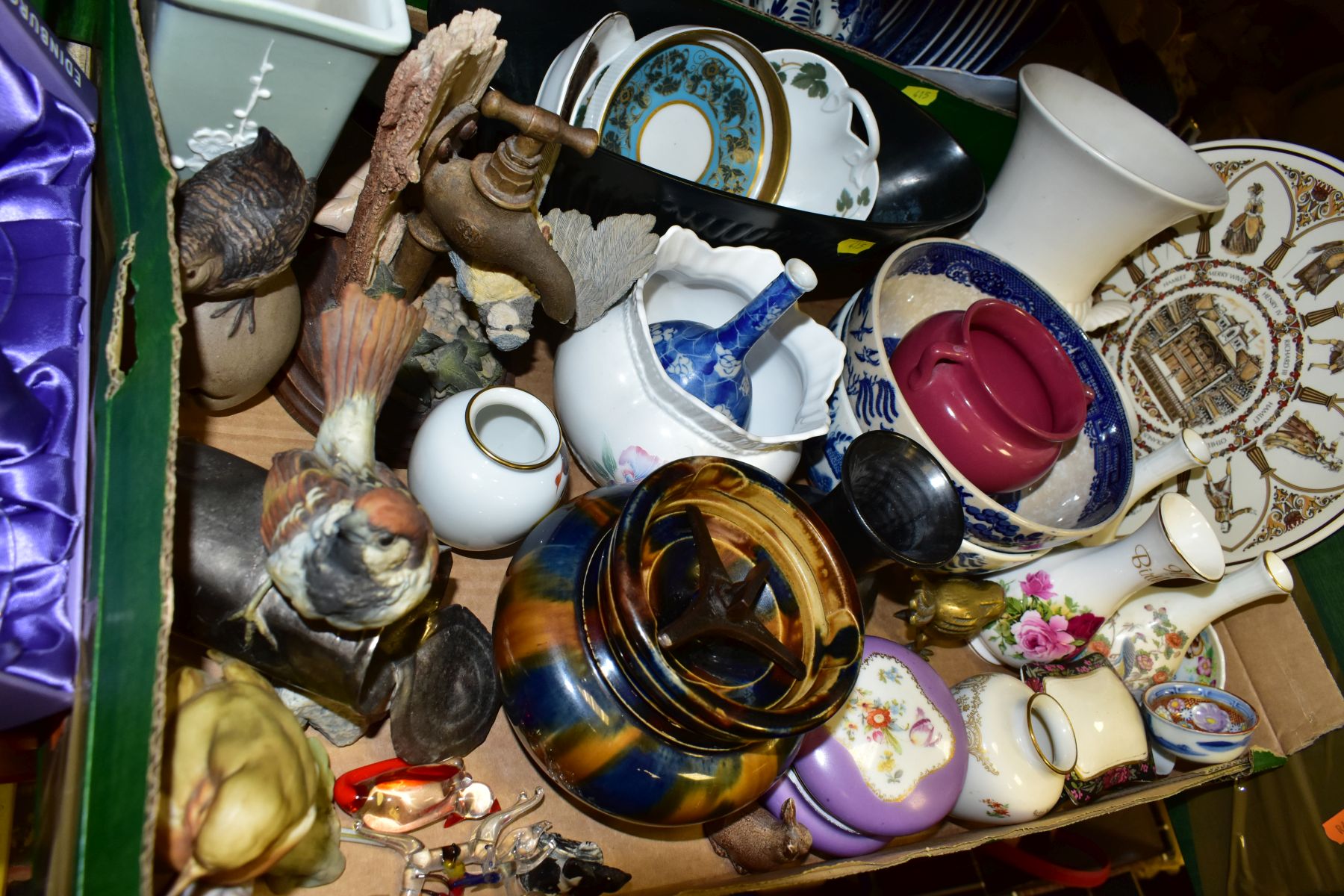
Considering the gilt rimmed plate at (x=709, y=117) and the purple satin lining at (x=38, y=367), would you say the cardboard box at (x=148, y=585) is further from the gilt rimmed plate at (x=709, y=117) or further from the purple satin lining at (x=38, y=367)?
the gilt rimmed plate at (x=709, y=117)

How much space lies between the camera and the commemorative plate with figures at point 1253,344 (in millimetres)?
1188

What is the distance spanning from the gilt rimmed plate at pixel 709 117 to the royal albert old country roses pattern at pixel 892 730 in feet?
1.86

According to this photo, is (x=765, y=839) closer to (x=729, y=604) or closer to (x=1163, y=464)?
(x=729, y=604)

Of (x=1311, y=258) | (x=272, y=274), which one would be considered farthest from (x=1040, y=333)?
(x=272, y=274)

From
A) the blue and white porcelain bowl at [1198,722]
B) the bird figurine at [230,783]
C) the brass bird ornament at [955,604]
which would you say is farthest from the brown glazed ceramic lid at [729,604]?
the blue and white porcelain bowl at [1198,722]

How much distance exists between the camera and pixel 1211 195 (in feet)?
A: 3.83

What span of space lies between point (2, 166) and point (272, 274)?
0.19 meters

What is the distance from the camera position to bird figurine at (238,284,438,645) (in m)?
0.51

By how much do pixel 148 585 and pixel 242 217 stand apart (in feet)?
0.97

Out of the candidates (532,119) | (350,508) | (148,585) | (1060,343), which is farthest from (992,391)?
(148,585)

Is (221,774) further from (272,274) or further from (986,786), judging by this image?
(986,786)

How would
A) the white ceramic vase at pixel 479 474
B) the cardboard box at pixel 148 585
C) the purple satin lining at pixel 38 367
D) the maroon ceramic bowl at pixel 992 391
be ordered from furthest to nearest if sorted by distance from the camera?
1. the maroon ceramic bowl at pixel 992 391
2. the white ceramic vase at pixel 479 474
3. the purple satin lining at pixel 38 367
4. the cardboard box at pixel 148 585

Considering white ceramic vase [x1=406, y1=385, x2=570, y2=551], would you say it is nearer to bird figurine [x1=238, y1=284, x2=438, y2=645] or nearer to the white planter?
bird figurine [x1=238, y1=284, x2=438, y2=645]

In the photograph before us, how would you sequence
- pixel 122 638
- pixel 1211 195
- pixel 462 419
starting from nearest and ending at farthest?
pixel 122 638, pixel 462 419, pixel 1211 195
